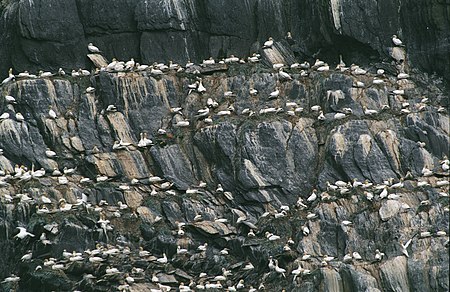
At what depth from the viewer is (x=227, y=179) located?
260 ft

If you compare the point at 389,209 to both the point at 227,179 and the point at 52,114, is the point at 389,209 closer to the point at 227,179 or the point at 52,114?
the point at 227,179

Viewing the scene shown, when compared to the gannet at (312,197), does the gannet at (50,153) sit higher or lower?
higher

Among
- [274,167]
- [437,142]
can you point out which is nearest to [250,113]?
[274,167]

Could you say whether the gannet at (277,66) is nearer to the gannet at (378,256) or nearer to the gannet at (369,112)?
the gannet at (369,112)

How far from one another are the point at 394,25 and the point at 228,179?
10.9 m

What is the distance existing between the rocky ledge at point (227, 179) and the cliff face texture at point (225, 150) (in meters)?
0.08

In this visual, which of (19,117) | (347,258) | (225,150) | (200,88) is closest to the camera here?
(347,258)

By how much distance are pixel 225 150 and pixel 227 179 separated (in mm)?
1231

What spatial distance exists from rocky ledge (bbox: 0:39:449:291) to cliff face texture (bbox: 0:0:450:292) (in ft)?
0.25

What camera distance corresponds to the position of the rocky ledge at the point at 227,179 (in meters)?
74.4

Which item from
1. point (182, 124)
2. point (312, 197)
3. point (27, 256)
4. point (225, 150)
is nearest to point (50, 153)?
point (182, 124)

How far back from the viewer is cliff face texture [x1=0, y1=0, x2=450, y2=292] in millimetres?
74625

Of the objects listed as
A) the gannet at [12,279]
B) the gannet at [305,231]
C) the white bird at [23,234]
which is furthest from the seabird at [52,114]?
the gannet at [305,231]

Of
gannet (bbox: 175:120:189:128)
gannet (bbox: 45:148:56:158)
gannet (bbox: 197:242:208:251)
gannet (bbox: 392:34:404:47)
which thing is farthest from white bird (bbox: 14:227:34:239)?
gannet (bbox: 392:34:404:47)
